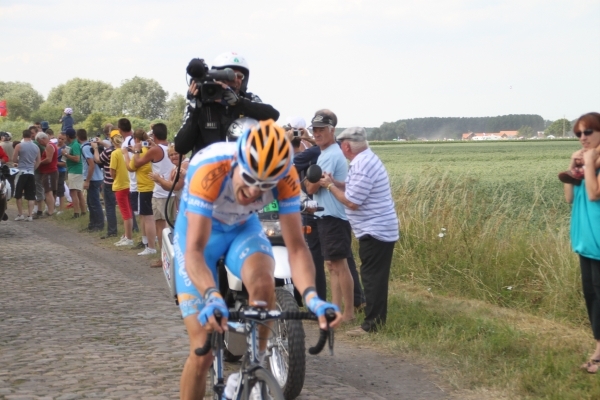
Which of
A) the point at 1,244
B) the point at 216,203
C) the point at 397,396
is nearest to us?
the point at 216,203

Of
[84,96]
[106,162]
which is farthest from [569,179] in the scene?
[84,96]

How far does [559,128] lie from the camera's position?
3848 inches

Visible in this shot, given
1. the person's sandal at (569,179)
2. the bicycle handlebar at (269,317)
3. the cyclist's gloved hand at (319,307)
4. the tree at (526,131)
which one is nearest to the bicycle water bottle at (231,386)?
the bicycle handlebar at (269,317)

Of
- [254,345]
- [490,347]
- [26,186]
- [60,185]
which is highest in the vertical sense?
[254,345]

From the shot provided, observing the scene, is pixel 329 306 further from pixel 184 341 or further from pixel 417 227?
pixel 417 227

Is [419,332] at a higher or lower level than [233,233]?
lower

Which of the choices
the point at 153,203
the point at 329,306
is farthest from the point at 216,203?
the point at 153,203

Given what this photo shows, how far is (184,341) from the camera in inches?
320

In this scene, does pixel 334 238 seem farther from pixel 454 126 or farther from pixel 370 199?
pixel 454 126

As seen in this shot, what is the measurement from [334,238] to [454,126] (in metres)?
105

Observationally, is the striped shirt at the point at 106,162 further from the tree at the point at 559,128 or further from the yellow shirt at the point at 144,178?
the tree at the point at 559,128

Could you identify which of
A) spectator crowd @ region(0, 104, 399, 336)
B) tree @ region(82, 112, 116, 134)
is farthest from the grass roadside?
tree @ region(82, 112, 116, 134)

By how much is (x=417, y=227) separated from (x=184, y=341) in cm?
515

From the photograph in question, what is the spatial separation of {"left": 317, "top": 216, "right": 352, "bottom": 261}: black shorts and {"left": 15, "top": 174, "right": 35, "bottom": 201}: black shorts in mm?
14031
